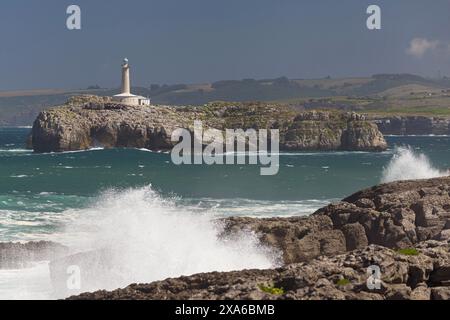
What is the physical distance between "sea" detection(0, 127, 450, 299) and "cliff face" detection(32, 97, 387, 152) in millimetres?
13378

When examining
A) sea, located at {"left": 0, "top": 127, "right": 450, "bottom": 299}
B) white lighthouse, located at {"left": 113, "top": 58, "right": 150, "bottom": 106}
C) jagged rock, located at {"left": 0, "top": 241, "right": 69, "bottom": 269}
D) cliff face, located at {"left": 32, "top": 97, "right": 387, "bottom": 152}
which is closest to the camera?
sea, located at {"left": 0, "top": 127, "right": 450, "bottom": 299}

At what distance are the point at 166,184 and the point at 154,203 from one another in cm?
3002

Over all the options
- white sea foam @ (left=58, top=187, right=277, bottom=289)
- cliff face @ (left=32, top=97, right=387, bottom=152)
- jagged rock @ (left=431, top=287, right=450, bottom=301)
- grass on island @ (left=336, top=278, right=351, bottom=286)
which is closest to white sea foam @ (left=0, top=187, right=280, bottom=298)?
white sea foam @ (left=58, top=187, right=277, bottom=289)

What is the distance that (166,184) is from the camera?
224ft

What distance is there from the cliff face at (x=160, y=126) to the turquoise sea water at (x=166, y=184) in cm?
1558

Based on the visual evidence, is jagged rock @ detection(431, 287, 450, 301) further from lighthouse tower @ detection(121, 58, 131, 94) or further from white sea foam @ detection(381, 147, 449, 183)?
lighthouse tower @ detection(121, 58, 131, 94)

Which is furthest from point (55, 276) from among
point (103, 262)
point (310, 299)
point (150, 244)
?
point (310, 299)

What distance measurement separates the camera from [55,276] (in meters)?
25.3

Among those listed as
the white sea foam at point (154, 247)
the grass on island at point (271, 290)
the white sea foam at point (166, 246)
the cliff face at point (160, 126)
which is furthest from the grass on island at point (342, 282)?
the cliff face at point (160, 126)

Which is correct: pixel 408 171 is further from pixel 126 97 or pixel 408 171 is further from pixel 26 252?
pixel 126 97

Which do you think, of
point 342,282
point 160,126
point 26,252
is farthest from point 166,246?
point 160,126

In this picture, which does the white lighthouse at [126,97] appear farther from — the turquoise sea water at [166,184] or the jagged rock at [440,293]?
the jagged rock at [440,293]

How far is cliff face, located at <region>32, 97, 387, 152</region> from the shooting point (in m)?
125
